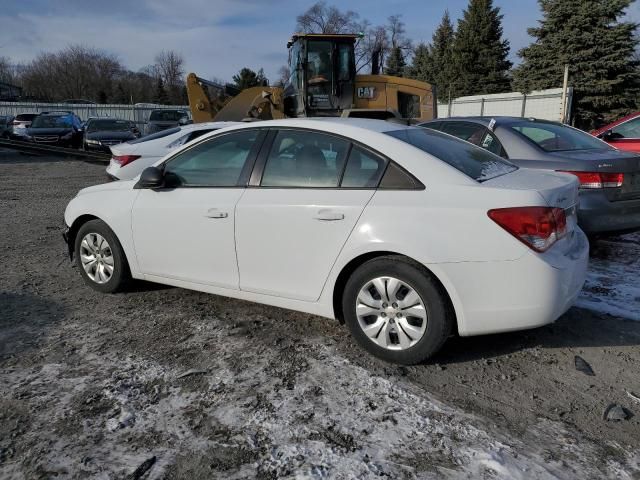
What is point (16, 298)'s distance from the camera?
464cm

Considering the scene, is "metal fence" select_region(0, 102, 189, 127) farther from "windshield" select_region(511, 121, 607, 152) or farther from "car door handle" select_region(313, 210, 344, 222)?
"car door handle" select_region(313, 210, 344, 222)

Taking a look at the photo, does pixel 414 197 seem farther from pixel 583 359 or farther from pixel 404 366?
pixel 583 359

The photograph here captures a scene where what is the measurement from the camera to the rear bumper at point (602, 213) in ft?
16.5

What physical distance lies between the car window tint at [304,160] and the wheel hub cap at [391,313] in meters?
0.75

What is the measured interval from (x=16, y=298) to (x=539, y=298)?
417 cm

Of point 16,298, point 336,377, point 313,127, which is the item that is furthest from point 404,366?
point 16,298

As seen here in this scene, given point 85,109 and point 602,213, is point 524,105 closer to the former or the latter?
point 602,213

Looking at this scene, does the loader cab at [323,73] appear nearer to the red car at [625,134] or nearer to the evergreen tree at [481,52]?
the red car at [625,134]

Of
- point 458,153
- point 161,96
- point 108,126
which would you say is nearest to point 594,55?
point 108,126

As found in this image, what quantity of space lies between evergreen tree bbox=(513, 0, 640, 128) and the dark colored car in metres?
25.9

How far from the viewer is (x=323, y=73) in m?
13.5

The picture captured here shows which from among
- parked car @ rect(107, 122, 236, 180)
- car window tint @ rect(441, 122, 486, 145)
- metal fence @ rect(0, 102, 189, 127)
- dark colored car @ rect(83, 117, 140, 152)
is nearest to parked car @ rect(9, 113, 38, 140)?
dark colored car @ rect(83, 117, 140, 152)

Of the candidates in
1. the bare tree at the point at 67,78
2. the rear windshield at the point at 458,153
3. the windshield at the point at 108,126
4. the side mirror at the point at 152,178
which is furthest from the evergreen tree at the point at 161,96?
the rear windshield at the point at 458,153

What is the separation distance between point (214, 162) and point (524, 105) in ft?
85.3
